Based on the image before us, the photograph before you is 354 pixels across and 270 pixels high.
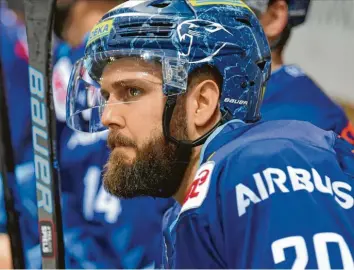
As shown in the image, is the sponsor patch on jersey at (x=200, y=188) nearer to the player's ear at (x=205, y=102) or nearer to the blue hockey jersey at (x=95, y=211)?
the player's ear at (x=205, y=102)

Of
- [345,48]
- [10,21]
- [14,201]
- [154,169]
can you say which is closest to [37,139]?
[14,201]

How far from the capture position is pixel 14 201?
182 cm

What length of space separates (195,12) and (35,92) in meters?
0.68

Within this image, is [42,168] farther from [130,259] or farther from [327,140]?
[327,140]

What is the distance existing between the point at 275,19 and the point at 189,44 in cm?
52

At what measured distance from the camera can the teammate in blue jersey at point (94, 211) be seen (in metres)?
1.76

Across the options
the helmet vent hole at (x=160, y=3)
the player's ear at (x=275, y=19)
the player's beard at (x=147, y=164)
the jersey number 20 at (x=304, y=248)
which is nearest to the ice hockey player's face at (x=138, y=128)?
the player's beard at (x=147, y=164)

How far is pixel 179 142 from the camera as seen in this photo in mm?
1248

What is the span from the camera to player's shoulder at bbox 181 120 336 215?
958 mm

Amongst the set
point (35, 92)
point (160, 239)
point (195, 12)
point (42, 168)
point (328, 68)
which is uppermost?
point (195, 12)

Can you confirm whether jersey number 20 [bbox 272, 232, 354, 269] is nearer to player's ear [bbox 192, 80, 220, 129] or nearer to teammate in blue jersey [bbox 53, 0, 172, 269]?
player's ear [bbox 192, 80, 220, 129]

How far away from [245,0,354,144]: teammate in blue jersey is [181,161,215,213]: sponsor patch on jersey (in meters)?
0.66

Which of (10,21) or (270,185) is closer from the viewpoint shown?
(270,185)

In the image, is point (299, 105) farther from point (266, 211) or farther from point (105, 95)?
point (266, 211)
